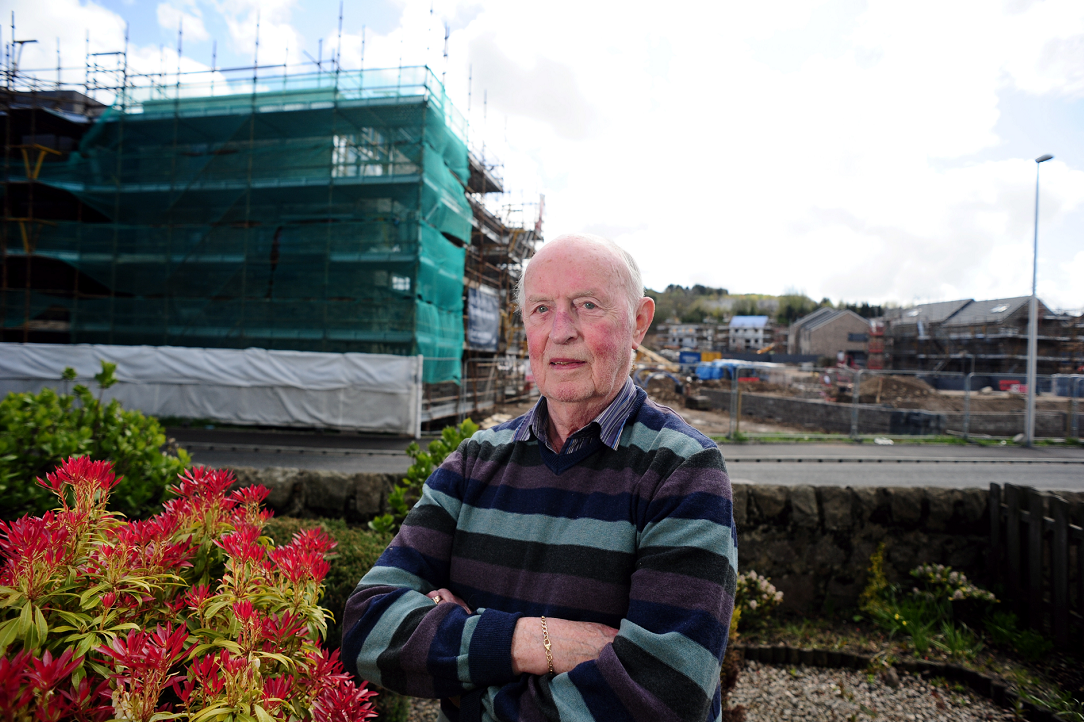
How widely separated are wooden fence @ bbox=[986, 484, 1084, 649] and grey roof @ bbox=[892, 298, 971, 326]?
4977cm

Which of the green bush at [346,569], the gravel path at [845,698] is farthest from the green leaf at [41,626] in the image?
the gravel path at [845,698]

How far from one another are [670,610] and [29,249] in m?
24.1

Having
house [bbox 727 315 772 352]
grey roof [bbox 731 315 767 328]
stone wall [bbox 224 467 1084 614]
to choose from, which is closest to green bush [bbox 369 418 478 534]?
stone wall [bbox 224 467 1084 614]

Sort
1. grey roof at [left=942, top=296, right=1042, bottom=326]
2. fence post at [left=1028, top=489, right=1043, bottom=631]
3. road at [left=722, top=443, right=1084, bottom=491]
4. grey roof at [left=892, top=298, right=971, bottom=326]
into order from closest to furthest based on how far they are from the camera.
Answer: fence post at [left=1028, top=489, right=1043, bottom=631] < road at [left=722, top=443, right=1084, bottom=491] < grey roof at [left=942, top=296, right=1042, bottom=326] < grey roof at [left=892, top=298, right=971, bottom=326]

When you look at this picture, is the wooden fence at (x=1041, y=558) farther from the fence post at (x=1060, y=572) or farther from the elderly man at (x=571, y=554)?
the elderly man at (x=571, y=554)

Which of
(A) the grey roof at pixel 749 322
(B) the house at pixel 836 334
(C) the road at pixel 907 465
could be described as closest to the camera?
(C) the road at pixel 907 465

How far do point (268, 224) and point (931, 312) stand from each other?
176 ft

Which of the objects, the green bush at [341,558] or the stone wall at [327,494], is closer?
the green bush at [341,558]

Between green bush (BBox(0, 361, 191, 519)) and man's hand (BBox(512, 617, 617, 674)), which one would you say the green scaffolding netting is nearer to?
green bush (BBox(0, 361, 191, 519))

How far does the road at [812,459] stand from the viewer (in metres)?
10.1

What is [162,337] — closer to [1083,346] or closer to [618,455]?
[618,455]

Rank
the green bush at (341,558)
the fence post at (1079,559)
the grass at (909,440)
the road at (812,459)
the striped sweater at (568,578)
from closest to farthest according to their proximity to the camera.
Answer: the striped sweater at (568,578) < the green bush at (341,558) < the fence post at (1079,559) < the road at (812,459) < the grass at (909,440)

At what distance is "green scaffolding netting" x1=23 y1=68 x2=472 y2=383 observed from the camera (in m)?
15.7

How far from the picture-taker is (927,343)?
43594 mm
